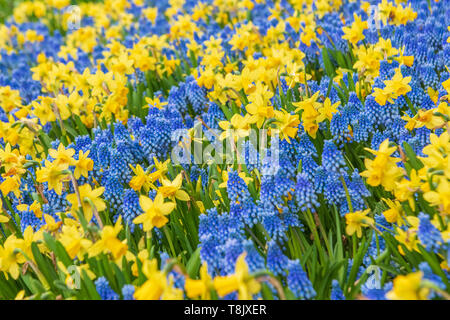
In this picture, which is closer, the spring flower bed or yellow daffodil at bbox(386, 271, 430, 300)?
yellow daffodil at bbox(386, 271, 430, 300)

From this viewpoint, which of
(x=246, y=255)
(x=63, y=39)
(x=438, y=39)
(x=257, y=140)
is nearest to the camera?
(x=246, y=255)

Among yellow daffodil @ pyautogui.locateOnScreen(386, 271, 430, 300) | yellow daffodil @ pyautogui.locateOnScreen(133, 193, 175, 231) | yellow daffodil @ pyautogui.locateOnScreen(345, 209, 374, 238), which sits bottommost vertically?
yellow daffodil @ pyautogui.locateOnScreen(345, 209, 374, 238)

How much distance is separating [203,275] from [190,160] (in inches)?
53.2

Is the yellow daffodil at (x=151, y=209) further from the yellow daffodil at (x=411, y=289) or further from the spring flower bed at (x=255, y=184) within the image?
the yellow daffodil at (x=411, y=289)

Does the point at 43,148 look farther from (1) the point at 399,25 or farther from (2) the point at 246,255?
(1) the point at 399,25

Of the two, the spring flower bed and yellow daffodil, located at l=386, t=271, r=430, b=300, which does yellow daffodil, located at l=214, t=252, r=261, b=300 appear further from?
yellow daffodil, located at l=386, t=271, r=430, b=300

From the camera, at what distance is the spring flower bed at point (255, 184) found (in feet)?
6.95

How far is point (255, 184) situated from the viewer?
9.37ft

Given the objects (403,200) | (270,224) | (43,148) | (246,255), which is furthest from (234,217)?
(43,148)

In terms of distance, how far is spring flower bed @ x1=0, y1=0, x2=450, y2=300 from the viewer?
6.95ft

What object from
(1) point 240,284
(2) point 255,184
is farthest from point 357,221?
(1) point 240,284

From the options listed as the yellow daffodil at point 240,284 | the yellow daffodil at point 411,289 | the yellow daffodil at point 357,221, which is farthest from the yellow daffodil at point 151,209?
the yellow daffodil at point 411,289

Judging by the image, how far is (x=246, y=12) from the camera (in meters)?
6.50

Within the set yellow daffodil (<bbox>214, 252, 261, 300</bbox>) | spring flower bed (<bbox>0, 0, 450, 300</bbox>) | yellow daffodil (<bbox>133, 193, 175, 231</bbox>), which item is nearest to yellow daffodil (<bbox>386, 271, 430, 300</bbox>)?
spring flower bed (<bbox>0, 0, 450, 300</bbox>)
